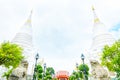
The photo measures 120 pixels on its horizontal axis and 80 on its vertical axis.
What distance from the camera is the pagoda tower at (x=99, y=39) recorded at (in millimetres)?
55719

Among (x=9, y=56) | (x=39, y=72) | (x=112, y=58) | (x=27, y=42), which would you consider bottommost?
(x=112, y=58)

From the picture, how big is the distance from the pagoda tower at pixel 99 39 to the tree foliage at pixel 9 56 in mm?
33736

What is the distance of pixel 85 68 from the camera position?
1863 inches

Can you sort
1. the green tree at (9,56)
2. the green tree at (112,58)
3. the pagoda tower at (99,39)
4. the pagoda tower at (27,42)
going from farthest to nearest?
1. the pagoda tower at (27,42)
2. the pagoda tower at (99,39)
3. the green tree at (112,58)
4. the green tree at (9,56)

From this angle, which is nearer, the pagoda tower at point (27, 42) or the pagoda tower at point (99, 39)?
the pagoda tower at point (99, 39)

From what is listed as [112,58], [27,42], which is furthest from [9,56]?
[27,42]

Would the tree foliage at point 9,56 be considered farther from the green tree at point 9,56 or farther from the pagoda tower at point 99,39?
the pagoda tower at point 99,39

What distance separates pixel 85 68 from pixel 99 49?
11046 millimetres

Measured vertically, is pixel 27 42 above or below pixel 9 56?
above

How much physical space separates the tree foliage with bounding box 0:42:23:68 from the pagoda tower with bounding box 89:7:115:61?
33736 millimetres

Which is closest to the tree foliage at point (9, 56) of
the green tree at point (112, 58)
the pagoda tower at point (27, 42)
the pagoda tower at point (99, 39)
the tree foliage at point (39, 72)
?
the green tree at point (112, 58)

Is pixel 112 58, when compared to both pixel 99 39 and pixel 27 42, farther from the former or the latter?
pixel 27 42

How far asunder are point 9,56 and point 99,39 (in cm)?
4064

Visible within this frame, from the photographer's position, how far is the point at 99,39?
192 feet
